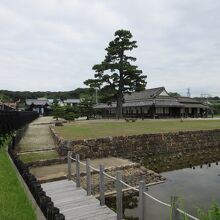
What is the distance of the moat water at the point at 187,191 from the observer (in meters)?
9.54

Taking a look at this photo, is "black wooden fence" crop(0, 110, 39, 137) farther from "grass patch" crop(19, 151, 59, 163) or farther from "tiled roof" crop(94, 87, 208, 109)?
"tiled roof" crop(94, 87, 208, 109)

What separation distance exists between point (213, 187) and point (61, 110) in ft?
114

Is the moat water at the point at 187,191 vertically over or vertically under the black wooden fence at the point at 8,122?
under

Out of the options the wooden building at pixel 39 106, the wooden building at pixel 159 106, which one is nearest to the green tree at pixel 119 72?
the wooden building at pixel 159 106

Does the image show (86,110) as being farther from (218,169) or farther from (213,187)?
(213,187)

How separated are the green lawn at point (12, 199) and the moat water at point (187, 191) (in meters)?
3.36

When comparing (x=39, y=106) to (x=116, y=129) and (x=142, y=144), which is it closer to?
(x=116, y=129)

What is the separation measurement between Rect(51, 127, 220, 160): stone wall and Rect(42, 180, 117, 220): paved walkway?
528 cm

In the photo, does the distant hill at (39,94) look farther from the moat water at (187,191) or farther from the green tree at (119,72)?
the moat water at (187,191)

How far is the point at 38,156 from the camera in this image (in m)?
13.9

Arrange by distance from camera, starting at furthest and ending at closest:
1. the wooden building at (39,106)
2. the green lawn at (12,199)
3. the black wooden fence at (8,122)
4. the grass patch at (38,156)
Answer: the wooden building at (39,106), the black wooden fence at (8,122), the grass patch at (38,156), the green lawn at (12,199)

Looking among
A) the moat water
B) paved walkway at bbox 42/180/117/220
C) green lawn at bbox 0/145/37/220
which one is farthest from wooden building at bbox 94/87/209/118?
green lawn at bbox 0/145/37/220

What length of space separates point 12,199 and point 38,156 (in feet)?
24.6

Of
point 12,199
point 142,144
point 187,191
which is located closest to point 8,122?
point 142,144
